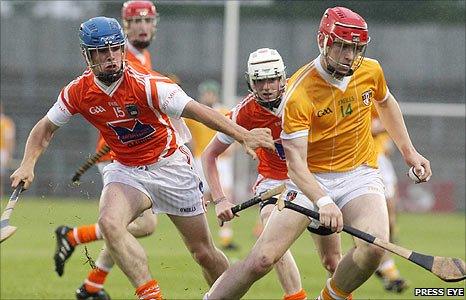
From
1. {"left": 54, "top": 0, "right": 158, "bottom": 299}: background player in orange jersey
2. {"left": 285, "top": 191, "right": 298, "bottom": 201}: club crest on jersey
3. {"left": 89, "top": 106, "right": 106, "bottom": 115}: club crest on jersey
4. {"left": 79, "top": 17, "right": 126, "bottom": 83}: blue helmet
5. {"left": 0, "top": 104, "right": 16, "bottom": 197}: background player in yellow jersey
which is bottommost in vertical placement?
{"left": 0, "top": 104, "right": 16, "bottom": 197}: background player in yellow jersey

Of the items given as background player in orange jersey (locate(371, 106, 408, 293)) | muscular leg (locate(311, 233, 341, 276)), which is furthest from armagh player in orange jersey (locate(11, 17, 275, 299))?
background player in orange jersey (locate(371, 106, 408, 293))

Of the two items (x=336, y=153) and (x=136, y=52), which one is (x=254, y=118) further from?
(x=136, y=52)

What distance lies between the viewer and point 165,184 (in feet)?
25.6

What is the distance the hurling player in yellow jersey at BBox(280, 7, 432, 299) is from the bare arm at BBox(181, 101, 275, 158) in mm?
372

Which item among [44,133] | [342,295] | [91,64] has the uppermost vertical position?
[91,64]

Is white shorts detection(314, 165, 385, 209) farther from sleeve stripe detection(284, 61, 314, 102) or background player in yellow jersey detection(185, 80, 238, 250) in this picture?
background player in yellow jersey detection(185, 80, 238, 250)

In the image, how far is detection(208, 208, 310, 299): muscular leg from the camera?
6.87 meters

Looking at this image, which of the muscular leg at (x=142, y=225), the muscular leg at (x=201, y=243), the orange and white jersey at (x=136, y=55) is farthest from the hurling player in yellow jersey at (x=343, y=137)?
the orange and white jersey at (x=136, y=55)

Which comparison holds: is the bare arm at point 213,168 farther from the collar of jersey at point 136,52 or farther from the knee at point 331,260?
the collar of jersey at point 136,52

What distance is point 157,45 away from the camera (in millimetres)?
23359

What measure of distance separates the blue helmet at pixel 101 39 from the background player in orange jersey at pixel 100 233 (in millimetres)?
1037

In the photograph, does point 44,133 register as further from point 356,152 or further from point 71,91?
point 356,152

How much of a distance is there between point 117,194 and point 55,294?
2.14 metres

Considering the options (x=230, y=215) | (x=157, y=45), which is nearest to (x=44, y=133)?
(x=230, y=215)
